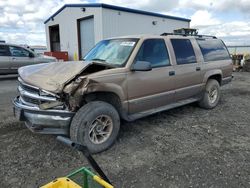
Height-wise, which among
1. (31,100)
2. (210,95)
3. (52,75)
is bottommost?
(210,95)

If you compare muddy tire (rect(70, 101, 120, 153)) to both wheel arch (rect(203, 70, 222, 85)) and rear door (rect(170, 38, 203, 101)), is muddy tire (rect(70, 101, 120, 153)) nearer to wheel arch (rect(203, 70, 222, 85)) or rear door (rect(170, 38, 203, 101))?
rear door (rect(170, 38, 203, 101))

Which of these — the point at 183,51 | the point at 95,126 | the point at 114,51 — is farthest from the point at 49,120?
the point at 183,51

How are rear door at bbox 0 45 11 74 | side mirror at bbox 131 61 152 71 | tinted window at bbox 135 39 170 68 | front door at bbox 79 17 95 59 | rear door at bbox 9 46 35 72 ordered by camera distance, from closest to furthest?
side mirror at bbox 131 61 152 71
tinted window at bbox 135 39 170 68
rear door at bbox 0 45 11 74
rear door at bbox 9 46 35 72
front door at bbox 79 17 95 59

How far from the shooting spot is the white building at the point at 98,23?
50.0 ft

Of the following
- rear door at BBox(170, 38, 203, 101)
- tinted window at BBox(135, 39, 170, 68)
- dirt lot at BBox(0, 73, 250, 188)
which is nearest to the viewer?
dirt lot at BBox(0, 73, 250, 188)

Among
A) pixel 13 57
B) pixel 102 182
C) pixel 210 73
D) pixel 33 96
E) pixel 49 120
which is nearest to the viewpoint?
pixel 102 182

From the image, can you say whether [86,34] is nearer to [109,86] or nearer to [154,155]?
[109,86]

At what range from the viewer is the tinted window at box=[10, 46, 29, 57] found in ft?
39.6

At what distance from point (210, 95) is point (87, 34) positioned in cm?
1258

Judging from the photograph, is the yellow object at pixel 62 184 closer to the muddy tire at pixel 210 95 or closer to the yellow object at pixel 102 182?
the yellow object at pixel 102 182

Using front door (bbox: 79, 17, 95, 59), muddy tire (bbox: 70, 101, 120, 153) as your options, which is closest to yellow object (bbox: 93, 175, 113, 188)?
muddy tire (bbox: 70, 101, 120, 153)

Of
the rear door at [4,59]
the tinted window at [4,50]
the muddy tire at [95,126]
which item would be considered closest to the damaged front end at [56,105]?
the muddy tire at [95,126]

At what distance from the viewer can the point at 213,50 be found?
245 inches

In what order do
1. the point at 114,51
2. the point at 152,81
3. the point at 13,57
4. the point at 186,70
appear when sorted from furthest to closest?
the point at 13,57, the point at 186,70, the point at 114,51, the point at 152,81
